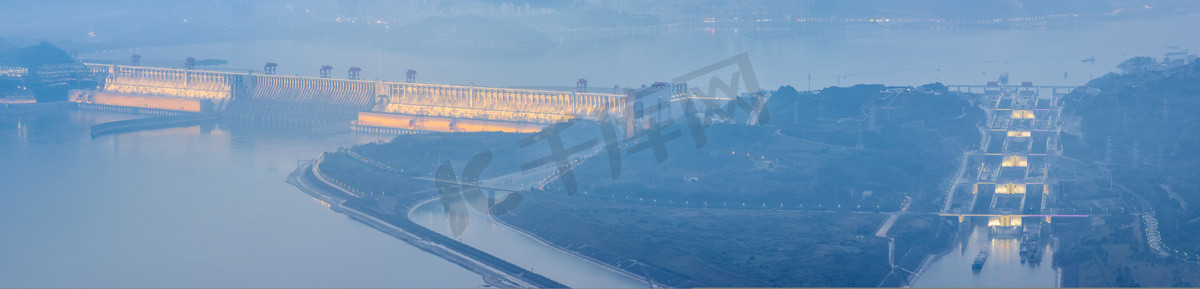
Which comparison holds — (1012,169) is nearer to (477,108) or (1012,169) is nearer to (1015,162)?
(1015,162)

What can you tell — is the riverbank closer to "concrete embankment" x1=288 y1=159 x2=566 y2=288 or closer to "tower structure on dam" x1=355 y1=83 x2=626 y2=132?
"concrete embankment" x1=288 y1=159 x2=566 y2=288

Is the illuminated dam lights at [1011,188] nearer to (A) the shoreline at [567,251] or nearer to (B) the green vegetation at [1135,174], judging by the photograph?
(B) the green vegetation at [1135,174]

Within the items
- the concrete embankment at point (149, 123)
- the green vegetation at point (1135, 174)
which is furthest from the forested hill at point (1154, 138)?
the concrete embankment at point (149, 123)

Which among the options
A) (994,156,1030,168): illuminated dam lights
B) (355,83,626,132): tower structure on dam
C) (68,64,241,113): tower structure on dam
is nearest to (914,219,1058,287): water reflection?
(994,156,1030,168): illuminated dam lights

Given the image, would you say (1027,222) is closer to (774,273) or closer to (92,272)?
(774,273)

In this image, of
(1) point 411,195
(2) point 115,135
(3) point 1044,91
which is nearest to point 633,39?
(3) point 1044,91
